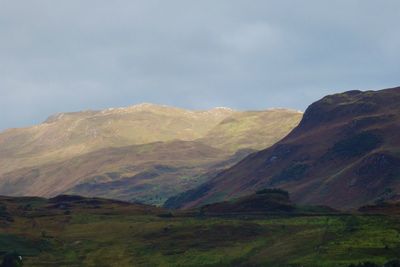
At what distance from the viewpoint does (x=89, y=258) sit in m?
154

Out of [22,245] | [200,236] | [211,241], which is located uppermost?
[22,245]

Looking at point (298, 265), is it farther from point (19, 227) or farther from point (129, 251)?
point (19, 227)

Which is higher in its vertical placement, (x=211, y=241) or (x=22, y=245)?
(x=22, y=245)

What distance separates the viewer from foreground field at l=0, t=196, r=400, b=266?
133 meters

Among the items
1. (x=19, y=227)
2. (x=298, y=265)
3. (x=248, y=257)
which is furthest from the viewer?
(x=19, y=227)

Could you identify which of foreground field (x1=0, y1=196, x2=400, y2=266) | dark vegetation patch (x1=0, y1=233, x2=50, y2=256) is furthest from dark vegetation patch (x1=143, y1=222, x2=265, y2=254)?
dark vegetation patch (x1=0, y1=233, x2=50, y2=256)

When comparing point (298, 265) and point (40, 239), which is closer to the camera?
point (298, 265)

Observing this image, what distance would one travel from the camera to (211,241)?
15975cm

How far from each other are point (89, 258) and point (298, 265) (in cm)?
5076

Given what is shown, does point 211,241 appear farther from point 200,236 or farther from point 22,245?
point 22,245

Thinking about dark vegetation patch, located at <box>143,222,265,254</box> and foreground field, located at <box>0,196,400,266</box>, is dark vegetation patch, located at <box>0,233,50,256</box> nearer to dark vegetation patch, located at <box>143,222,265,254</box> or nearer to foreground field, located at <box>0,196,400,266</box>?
foreground field, located at <box>0,196,400,266</box>

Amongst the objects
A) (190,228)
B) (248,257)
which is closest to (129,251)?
(190,228)

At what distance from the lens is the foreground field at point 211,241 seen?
13275 centimetres


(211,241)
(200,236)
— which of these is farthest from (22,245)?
(211,241)
